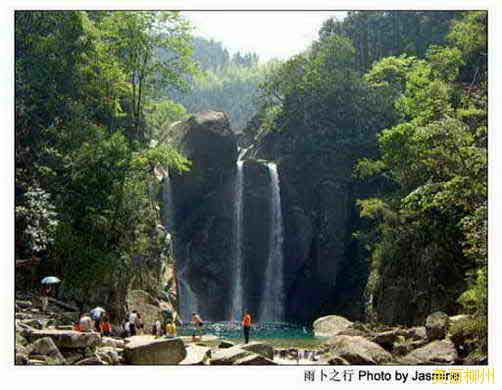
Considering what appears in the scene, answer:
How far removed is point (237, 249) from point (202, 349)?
24.6 meters

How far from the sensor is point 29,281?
2333 cm

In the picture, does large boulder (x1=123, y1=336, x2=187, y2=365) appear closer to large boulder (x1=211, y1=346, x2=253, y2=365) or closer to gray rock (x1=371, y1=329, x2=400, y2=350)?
large boulder (x1=211, y1=346, x2=253, y2=365)

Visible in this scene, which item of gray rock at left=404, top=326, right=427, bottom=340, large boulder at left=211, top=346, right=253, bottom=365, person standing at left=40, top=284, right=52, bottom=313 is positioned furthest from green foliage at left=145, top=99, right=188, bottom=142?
large boulder at left=211, top=346, right=253, bottom=365

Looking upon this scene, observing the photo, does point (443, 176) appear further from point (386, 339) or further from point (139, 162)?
point (139, 162)

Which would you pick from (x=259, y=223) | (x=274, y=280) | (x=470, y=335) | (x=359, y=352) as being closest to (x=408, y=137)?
(x=470, y=335)

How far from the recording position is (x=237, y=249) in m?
41.8

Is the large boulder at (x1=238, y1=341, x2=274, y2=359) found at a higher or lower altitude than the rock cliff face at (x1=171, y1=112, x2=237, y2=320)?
lower

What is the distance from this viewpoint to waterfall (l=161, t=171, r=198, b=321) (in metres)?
40.3

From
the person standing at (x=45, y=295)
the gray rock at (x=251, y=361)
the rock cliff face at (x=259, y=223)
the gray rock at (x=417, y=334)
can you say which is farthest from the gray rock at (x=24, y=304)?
the rock cliff face at (x=259, y=223)

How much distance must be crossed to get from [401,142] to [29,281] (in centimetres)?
1540

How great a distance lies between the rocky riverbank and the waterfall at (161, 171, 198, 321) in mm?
18711
